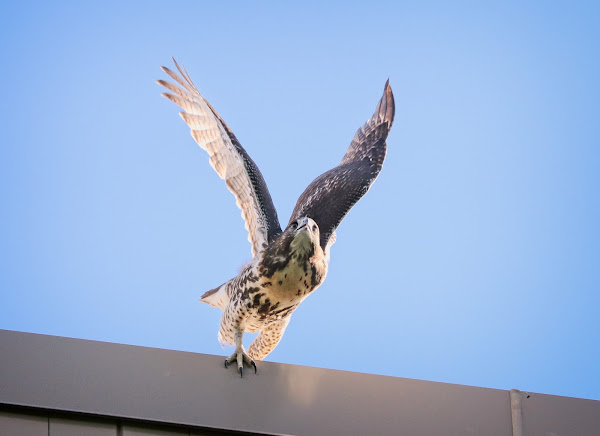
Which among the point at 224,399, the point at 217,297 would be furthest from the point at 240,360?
the point at 217,297

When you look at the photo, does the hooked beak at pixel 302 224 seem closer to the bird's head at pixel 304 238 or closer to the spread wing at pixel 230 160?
the bird's head at pixel 304 238

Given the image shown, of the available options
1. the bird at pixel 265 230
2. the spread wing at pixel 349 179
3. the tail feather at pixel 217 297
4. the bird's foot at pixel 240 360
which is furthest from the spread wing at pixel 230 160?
the bird's foot at pixel 240 360

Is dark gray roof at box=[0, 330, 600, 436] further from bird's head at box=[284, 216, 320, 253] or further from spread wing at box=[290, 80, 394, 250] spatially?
spread wing at box=[290, 80, 394, 250]

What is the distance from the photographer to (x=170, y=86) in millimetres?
4836

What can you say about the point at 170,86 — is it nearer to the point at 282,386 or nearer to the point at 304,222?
the point at 304,222

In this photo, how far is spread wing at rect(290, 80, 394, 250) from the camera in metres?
4.77

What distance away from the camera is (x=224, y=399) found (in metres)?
2.95

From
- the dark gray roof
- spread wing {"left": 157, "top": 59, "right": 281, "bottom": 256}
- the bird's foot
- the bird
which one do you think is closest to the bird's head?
the bird

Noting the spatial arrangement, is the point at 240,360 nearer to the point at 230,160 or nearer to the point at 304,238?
the point at 304,238

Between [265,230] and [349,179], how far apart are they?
845 mm

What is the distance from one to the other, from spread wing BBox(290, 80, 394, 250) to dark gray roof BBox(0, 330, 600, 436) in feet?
5.42

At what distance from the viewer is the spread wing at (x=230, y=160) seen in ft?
15.0

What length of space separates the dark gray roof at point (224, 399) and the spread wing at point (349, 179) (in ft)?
5.42

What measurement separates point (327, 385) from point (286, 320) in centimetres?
160
